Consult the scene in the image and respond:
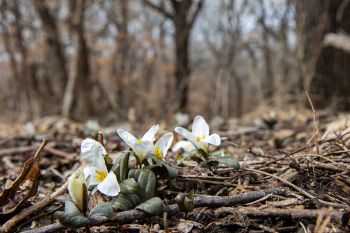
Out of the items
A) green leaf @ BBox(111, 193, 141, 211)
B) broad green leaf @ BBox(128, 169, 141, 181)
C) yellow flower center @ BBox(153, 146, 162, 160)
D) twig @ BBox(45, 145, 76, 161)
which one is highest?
yellow flower center @ BBox(153, 146, 162, 160)

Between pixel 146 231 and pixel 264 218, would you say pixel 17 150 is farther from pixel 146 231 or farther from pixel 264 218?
pixel 264 218

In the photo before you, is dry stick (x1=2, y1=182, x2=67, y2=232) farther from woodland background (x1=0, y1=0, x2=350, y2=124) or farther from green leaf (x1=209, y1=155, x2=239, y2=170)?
woodland background (x1=0, y1=0, x2=350, y2=124)

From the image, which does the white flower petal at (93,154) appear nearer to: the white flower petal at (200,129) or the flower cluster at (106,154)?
the flower cluster at (106,154)

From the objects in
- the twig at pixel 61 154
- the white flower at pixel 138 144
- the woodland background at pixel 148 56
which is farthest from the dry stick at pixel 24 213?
the woodland background at pixel 148 56

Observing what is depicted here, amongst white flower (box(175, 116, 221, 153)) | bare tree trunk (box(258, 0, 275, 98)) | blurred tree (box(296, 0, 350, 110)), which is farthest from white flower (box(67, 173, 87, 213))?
bare tree trunk (box(258, 0, 275, 98))

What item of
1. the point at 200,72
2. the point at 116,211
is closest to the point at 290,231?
the point at 116,211
